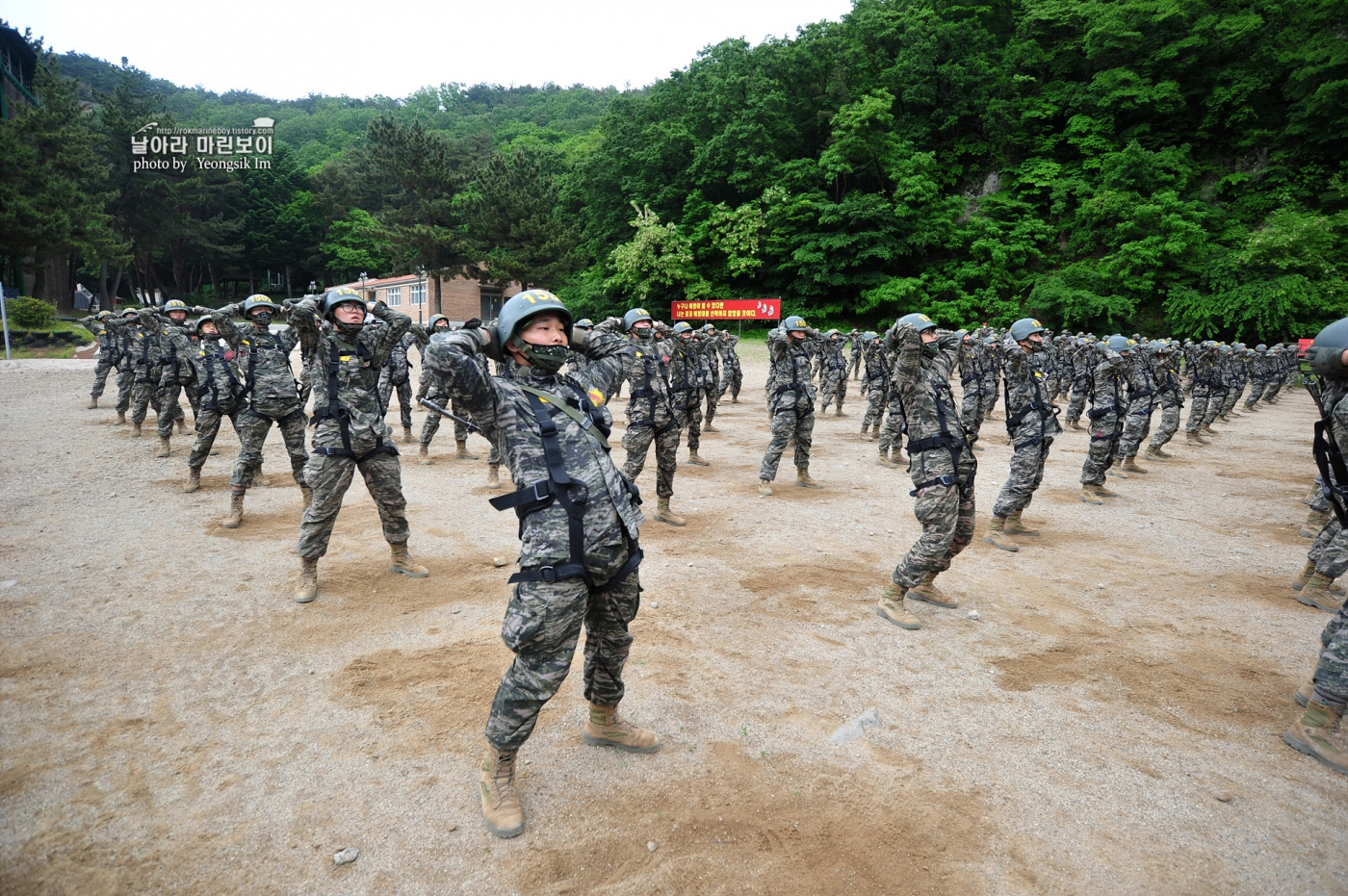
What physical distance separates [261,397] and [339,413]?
2.53 m

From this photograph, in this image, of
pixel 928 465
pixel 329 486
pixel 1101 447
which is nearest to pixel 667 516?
pixel 928 465

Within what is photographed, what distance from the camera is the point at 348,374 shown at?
576cm

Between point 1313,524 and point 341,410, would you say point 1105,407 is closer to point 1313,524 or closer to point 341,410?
point 1313,524

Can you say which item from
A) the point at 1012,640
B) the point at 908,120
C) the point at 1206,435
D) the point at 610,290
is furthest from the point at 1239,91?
the point at 1012,640

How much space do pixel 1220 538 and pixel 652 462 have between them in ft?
28.6

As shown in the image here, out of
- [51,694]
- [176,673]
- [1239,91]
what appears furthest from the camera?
[1239,91]

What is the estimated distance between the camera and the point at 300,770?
11.5 ft

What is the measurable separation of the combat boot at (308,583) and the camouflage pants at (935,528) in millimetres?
5218

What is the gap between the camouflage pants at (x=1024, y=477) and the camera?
781 centimetres

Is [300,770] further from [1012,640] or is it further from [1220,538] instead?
[1220,538]

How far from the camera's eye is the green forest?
3259 centimetres

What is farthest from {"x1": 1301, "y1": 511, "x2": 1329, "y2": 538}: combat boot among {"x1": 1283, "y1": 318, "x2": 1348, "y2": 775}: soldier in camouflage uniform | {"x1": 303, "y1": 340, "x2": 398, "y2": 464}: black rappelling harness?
{"x1": 303, "y1": 340, "x2": 398, "y2": 464}: black rappelling harness

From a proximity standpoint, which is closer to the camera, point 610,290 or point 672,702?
point 672,702

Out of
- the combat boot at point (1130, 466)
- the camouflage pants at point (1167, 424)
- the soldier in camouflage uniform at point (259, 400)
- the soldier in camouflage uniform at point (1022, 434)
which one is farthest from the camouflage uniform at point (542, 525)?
the camouflage pants at point (1167, 424)
